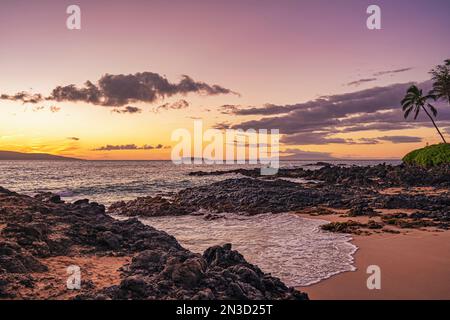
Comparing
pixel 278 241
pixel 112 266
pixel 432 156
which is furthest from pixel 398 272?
pixel 432 156

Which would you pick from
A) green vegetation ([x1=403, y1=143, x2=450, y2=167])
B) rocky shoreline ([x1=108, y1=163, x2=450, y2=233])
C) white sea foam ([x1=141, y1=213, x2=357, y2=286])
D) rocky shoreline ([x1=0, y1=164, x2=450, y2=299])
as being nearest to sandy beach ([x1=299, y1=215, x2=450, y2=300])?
white sea foam ([x1=141, y1=213, x2=357, y2=286])

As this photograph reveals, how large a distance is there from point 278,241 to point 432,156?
5218 centimetres

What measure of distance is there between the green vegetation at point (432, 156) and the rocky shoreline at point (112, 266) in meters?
55.4

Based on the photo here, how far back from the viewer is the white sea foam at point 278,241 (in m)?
10.9

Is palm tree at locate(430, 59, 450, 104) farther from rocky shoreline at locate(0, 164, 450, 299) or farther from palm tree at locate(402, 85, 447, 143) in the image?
rocky shoreline at locate(0, 164, 450, 299)

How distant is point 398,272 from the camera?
1013 cm

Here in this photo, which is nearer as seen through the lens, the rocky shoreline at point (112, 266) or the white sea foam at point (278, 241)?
the rocky shoreline at point (112, 266)

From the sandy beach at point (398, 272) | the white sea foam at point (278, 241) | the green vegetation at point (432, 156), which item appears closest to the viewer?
the sandy beach at point (398, 272)

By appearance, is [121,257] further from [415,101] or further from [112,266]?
[415,101]

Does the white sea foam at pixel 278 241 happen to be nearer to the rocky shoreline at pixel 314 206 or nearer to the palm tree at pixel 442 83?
the rocky shoreline at pixel 314 206

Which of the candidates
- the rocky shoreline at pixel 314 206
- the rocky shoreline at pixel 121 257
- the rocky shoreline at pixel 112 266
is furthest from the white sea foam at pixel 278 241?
the rocky shoreline at pixel 112 266

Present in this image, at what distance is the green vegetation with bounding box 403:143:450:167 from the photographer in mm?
54031

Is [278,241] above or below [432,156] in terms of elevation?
below
